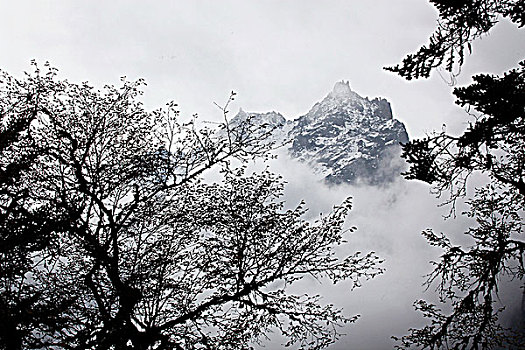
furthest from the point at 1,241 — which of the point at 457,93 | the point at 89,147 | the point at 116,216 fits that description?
the point at 457,93

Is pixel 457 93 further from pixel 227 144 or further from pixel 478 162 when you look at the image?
pixel 227 144

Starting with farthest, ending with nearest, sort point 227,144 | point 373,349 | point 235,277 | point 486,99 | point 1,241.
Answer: point 373,349 < point 227,144 < point 235,277 < point 486,99 < point 1,241

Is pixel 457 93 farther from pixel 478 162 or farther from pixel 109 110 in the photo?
pixel 109 110

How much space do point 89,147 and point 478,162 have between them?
9.52 m

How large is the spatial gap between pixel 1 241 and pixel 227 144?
5.81m

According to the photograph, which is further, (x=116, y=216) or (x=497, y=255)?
(x=116, y=216)

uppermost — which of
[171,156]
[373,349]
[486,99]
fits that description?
[373,349]

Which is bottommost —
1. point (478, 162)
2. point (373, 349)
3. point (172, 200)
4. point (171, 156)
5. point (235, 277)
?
point (235, 277)

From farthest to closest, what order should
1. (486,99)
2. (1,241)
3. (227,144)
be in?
(227,144) < (486,99) < (1,241)

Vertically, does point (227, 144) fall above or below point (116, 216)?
above

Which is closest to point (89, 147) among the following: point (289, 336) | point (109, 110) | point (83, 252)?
point (109, 110)

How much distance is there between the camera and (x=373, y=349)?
179875mm

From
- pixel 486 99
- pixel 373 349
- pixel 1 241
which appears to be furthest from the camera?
pixel 373 349

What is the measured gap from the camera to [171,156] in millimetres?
10617
